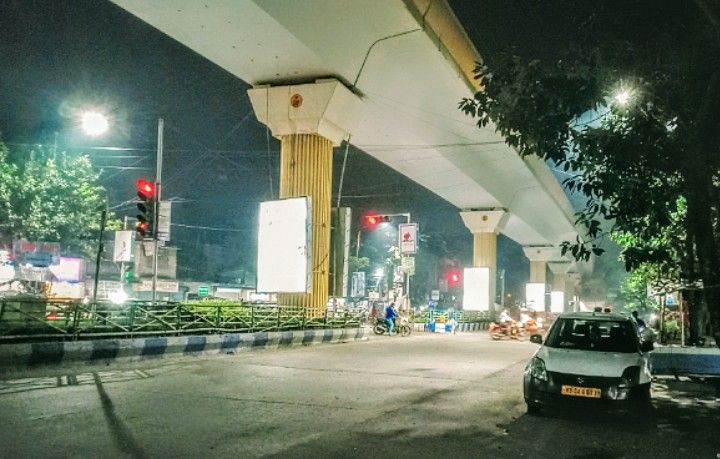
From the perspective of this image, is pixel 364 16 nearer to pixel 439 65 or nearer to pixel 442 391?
pixel 439 65

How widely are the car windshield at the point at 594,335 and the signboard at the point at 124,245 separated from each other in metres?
19.7

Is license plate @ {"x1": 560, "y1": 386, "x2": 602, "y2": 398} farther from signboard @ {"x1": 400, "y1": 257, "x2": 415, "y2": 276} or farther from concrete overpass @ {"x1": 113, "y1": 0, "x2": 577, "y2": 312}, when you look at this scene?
signboard @ {"x1": 400, "y1": 257, "x2": 415, "y2": 276}

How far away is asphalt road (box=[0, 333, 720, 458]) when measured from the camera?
5.84 meters

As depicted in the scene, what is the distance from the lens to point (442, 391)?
979 centimetres

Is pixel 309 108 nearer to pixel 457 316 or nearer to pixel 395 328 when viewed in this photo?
pixel 395 328

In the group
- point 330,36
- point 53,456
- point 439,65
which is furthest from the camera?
point 439,65

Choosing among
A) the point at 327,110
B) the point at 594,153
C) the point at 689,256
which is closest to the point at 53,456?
the point at 594,153

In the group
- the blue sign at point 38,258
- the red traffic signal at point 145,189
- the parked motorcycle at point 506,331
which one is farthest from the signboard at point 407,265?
the red traffic signal at point 145,189

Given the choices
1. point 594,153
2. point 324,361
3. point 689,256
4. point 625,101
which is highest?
point 625,101

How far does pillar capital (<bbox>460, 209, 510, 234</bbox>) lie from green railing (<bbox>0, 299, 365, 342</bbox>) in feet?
70.4

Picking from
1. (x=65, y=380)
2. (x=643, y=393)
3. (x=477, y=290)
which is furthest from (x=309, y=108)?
(x=477, y=290)

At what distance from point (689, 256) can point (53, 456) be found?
7368 mm

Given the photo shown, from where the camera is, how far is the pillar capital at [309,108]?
18016 millimetres

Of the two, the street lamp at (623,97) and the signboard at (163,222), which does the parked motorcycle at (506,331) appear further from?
the street lamp at (623,97)
